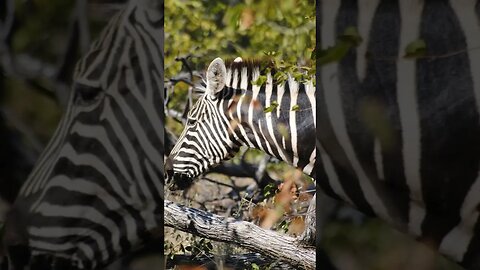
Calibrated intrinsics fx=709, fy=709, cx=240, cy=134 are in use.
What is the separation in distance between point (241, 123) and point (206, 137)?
0.19 m

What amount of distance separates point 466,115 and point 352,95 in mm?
511

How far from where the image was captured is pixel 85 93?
341 cm

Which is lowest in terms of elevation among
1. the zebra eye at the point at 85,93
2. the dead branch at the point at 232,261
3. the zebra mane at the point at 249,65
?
the dead branch at the point at 232,261

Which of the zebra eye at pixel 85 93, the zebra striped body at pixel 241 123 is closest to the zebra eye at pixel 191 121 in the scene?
the zebra striped body at pixel 241 123

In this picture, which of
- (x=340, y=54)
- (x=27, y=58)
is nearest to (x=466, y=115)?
(x=340, y=54)

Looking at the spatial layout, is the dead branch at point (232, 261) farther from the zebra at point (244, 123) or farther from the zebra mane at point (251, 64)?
the zebra mane at point (251, 64)

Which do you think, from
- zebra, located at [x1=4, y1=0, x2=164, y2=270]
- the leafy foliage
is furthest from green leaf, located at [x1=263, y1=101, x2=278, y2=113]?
zebra, located at [x1=4, y1=0, x2=164, y2=270]

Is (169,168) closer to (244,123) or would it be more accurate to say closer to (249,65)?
(244,123)

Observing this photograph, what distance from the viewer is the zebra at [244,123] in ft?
11.4

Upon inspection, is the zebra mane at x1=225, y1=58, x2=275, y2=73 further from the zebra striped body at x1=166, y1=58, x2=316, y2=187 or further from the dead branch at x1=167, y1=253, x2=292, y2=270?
the dead branch at x1=167, y1=253, x2=292, y2=270

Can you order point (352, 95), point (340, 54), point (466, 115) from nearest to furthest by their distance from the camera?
point (340, 54), point (466, 115), point (352, 95)

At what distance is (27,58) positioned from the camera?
339 cm

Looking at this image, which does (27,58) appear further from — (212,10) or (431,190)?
(431,190)

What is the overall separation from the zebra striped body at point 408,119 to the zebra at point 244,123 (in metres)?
0.19
